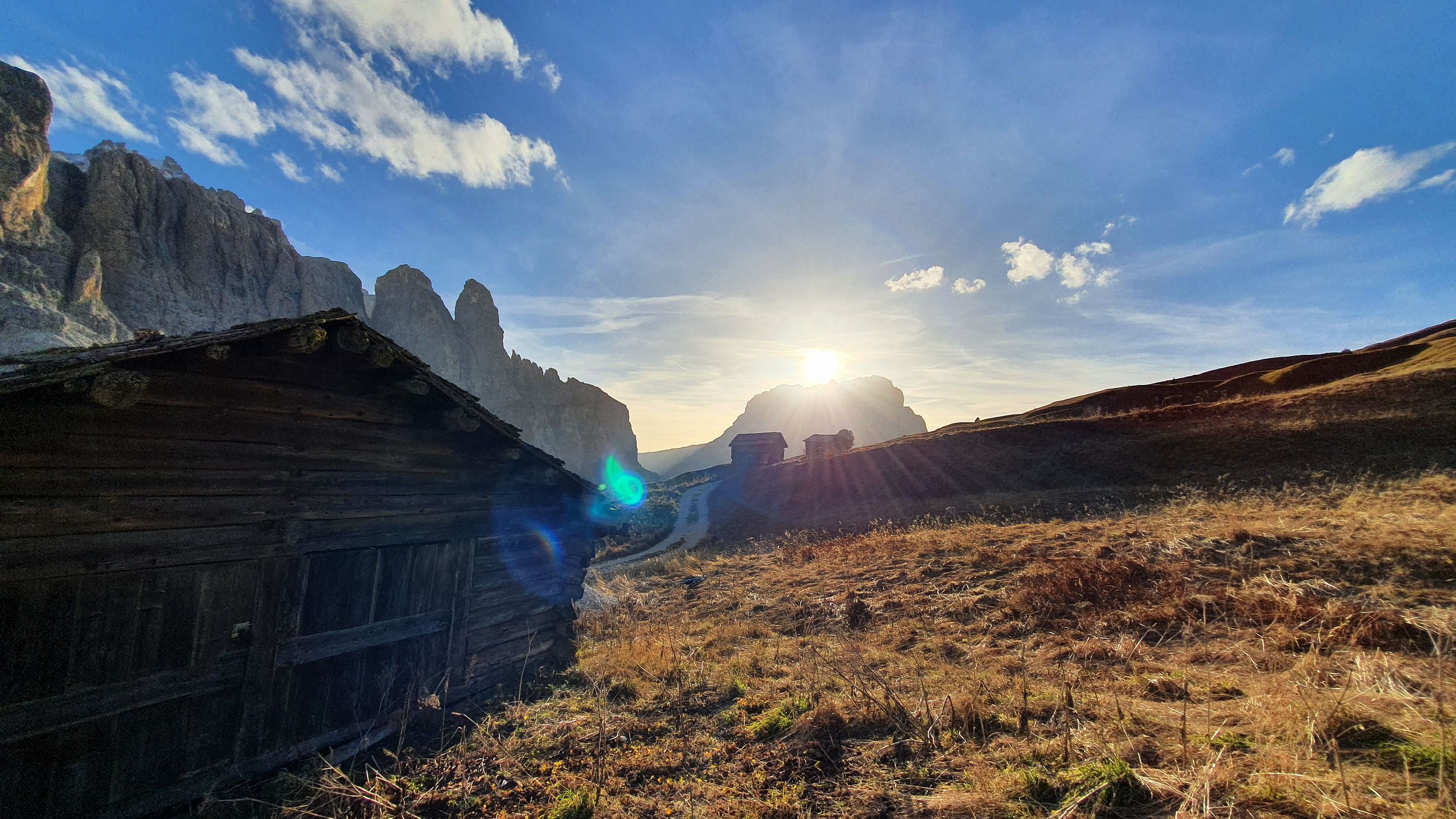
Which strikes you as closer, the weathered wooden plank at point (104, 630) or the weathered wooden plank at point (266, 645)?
the weathered wooden plank at point (104, 630)

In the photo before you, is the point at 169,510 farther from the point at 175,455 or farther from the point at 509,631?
the point at 509,631

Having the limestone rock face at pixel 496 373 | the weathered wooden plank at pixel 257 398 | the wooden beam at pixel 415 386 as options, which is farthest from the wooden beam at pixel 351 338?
the limestone rock face at pixel 496 373

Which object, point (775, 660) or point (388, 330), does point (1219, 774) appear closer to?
point (775, 660)

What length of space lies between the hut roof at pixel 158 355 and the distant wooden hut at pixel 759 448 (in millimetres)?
55958

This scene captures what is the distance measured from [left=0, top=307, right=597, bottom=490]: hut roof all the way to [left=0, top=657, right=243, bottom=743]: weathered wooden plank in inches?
109

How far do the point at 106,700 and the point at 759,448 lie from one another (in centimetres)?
6034

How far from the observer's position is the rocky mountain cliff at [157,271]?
57750mm

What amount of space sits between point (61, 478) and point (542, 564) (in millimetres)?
5909

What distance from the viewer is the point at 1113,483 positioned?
23.4 metres

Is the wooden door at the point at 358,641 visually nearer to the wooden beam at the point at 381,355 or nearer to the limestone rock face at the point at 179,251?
the wooden beam at the point at 381,355

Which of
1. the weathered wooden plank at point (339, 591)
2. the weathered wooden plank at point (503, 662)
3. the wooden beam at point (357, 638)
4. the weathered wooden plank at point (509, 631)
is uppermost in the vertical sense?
the weathered wooden plank at point (339, 591)

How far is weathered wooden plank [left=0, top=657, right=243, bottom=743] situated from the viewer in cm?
446

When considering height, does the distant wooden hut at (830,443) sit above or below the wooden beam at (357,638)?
above

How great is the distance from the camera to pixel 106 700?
4.91 m
